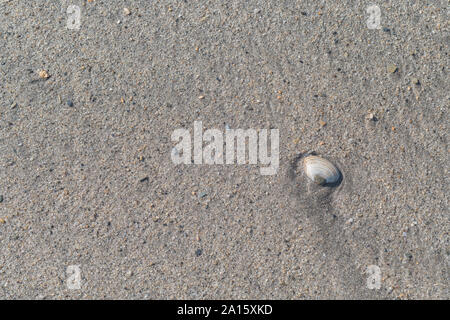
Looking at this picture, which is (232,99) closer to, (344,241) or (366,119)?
(366,119)

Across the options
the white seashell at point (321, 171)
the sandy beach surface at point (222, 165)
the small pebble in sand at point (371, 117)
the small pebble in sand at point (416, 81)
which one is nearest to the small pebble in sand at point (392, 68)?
the sandy beach surface at point (222, 165)

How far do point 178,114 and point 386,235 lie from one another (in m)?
1.36

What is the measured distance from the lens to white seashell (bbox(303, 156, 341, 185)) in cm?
237

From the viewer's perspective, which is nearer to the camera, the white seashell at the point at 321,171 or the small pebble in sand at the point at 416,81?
the white seashell at the point at 321,171

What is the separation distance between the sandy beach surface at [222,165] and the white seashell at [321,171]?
6 centimetres

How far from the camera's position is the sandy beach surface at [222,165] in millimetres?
2307

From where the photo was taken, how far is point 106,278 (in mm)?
2297

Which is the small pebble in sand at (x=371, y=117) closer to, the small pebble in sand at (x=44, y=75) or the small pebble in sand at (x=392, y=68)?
the small pebble in sand at (x=392, y=68)

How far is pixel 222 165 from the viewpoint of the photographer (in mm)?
2457

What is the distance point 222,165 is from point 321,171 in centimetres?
56

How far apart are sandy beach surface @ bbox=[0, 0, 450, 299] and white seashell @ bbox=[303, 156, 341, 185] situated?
2.3 inches

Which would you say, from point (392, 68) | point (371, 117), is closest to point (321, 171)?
point (371, 117)

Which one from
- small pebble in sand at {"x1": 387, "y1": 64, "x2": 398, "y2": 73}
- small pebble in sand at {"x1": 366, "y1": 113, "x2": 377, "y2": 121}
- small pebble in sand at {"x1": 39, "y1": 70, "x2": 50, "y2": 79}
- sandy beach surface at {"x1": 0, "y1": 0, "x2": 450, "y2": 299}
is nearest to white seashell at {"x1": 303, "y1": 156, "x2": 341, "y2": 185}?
sandy beach surface at {"x1": 0, "y1": 0, "x2": 450, "y2": 299}
